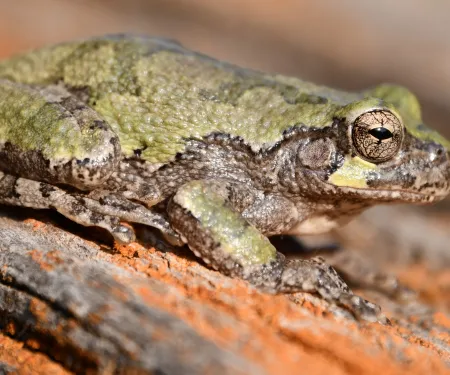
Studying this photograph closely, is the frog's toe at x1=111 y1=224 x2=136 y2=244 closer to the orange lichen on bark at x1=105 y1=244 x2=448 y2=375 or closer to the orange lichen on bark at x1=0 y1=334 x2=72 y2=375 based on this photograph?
the orange lichen on bark at x1=105 y1=244 x2=448 y2=375

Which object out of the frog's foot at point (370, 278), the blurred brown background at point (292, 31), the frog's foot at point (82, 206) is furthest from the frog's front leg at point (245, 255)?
the blurred brown background at point (292, 31)

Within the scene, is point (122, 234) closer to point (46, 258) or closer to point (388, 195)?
point (46, 258)

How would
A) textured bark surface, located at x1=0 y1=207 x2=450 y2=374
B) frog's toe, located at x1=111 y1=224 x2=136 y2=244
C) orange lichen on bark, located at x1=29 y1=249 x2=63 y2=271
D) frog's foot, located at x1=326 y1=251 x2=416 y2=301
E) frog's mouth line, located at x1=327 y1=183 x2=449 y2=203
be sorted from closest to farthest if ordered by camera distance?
textured bark surface, located at x1=0 y1=207 x2=450 y2=374 → orange lichen on bark, located at x1=29 y1=249 x2=63 y2=271 → frog's toe, located at x1=111 y1=224 x2=136 y2=244 → frog's mouth line, located at x1=327 y1=183 x2=449 y2=203 → frog's foot, located at x1=326 y1=251 x2=416 y2=301

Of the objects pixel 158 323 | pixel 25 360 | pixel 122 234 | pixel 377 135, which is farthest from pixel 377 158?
pixel 25 360

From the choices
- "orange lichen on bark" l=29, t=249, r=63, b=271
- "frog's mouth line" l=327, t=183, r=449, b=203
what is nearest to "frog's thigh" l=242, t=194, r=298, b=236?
"frog's mouth line" l=327, t=183, r=449, b=203

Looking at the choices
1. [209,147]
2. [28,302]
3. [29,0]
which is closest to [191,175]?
[209,147]
